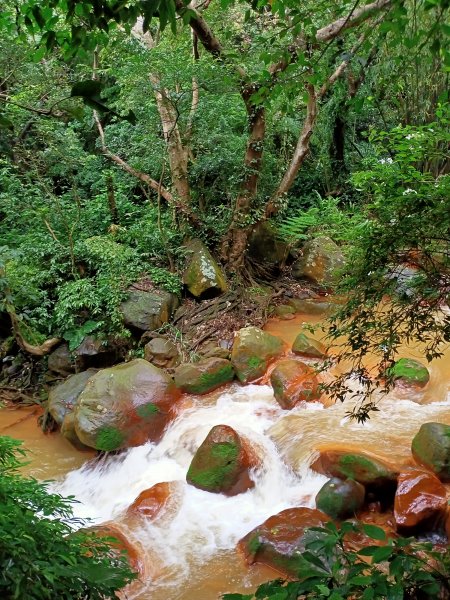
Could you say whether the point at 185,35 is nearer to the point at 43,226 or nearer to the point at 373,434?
the point at 43,226

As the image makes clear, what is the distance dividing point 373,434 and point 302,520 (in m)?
1.47

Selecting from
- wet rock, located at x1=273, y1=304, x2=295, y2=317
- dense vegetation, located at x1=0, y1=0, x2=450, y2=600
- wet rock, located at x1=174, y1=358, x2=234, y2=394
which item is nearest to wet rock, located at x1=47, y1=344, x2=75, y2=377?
dense vegetation, located at x1=0, y1=0, x2=450, y2=600

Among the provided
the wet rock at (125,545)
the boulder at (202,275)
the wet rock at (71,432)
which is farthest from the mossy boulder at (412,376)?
the wet rock at (71,432)

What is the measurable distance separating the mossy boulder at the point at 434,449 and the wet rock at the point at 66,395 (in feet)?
13.7

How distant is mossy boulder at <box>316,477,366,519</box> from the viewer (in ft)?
13.1

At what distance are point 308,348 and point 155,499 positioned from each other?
2.98 metres

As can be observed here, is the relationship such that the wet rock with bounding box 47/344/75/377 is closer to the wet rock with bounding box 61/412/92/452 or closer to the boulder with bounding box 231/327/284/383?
the wet rock with bounding box 61/412/92/452

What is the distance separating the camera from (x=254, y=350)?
6363 millimetres

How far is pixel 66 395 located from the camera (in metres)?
6.12

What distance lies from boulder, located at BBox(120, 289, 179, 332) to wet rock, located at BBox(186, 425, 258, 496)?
8.87 ft

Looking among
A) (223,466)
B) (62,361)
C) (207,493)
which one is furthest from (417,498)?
(62,361)

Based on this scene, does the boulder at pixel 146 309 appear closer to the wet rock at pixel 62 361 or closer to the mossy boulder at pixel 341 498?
the wet rock at pixel 62 361

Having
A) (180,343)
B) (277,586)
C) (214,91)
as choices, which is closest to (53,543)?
(277,586)

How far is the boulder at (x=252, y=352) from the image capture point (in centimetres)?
625
